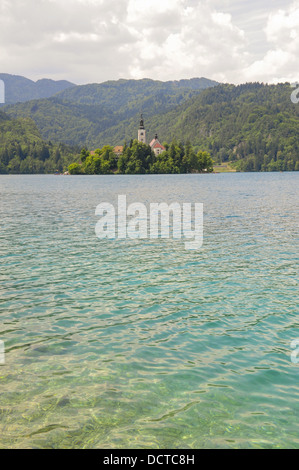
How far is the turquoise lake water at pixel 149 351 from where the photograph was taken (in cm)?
912

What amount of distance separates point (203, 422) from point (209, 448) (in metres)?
0.87

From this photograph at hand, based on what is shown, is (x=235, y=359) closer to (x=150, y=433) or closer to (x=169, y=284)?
→ (x=150, y=433)

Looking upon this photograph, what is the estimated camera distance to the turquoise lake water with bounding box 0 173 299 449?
9125 mm

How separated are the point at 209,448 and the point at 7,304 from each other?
1176 centimetres

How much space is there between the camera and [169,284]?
20734 millimetres

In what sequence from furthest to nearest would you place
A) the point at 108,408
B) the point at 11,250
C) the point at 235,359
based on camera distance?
the point at 11,250 → the point at 235,359 → the point at 108,408

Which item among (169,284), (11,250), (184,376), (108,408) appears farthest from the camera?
(11,250)

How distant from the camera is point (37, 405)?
32.6ft

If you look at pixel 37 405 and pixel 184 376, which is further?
pixel 184 376

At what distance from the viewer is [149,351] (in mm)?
13023
